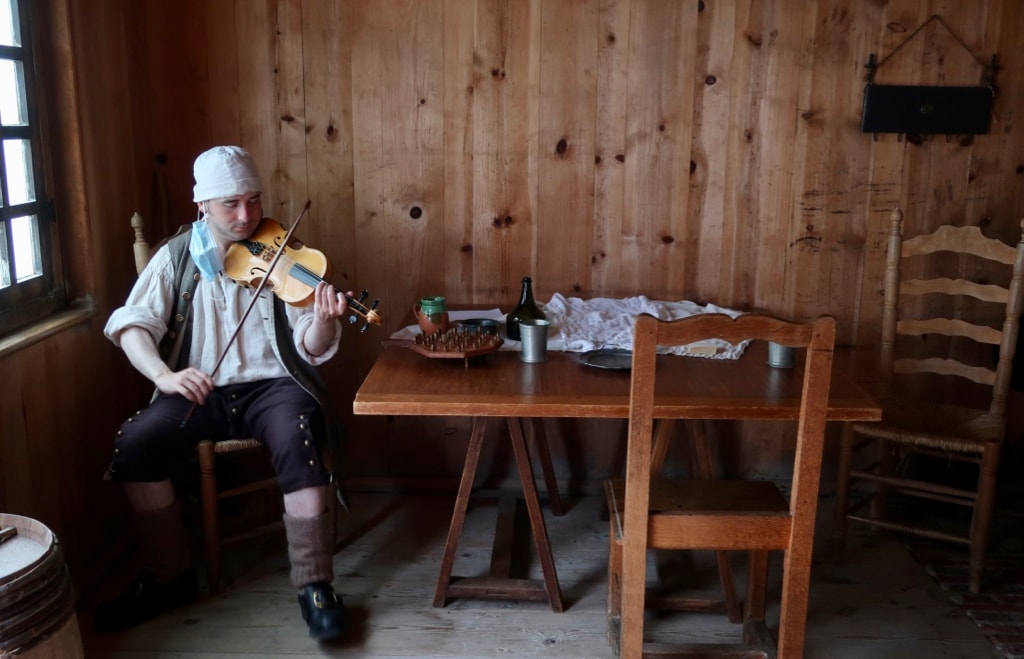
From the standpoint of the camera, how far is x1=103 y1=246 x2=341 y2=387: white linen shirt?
230cm

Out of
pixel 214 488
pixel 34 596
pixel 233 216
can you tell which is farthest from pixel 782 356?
pixel 34 596

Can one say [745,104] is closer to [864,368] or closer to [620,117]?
[620,117]

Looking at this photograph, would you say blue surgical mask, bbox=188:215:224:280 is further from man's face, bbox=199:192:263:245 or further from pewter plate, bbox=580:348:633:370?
pewter plate, bbox=580:348:633:370

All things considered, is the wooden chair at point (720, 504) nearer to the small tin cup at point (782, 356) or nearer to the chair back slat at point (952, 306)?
the small tin cup at point (782, 356)

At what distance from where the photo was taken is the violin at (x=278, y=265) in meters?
2.23

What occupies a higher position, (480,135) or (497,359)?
(480,135)

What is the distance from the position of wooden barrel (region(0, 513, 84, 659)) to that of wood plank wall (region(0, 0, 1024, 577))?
101 cm

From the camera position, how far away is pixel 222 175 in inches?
87.4

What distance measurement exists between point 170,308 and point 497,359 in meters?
0.91

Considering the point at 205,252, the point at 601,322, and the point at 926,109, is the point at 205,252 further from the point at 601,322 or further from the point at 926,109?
the point at 926,109

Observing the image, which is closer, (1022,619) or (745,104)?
(1022,619)

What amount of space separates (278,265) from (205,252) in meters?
0.20

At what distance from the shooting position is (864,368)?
2.96 metres

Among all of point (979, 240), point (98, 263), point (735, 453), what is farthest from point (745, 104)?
point (98, 263)
